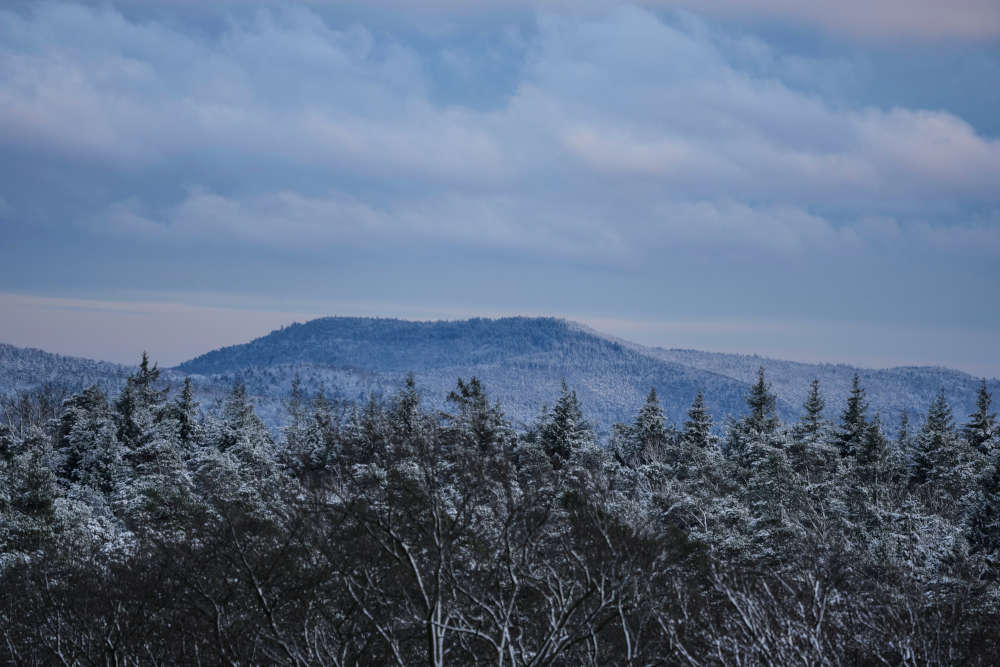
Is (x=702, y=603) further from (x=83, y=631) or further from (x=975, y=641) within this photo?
(x=83, y=631)

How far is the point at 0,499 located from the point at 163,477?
281 inches

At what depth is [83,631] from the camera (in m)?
24.4

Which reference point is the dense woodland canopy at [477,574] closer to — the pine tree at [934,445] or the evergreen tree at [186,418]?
the pine tree at [934,445]

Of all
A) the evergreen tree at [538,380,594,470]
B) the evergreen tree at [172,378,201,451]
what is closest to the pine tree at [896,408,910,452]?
the evergreen tree at [538,380,594,470]

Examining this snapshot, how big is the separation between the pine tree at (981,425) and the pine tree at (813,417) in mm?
8576

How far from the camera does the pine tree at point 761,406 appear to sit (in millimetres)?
54688

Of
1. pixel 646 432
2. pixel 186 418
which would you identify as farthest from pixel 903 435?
pixel 186 418

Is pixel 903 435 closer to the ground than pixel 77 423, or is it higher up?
higher up

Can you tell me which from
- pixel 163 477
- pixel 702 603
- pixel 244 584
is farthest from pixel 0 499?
pixel 702 603

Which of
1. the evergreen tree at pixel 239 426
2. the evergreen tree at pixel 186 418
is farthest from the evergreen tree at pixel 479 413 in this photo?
the evergreen tree at pixel 186 418

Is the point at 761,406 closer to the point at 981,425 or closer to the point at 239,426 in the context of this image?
the point at 981,425

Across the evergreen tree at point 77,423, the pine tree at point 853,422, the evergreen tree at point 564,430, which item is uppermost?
the pine tree at point 853,422

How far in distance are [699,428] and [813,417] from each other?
699 centimetres

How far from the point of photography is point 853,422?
54.4 meters
